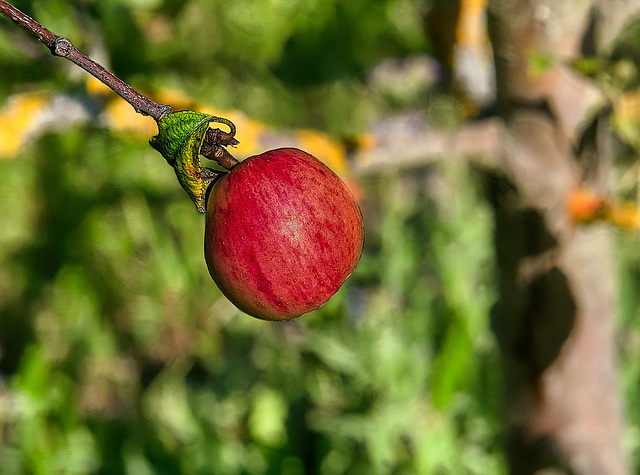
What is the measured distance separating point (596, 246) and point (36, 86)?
0.89 meters

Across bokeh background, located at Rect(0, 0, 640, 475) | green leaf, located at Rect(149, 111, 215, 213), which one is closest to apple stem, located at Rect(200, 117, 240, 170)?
green leaf, located at Rect(149, 111, 215, 213)

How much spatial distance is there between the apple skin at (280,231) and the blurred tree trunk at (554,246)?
1.64 feet

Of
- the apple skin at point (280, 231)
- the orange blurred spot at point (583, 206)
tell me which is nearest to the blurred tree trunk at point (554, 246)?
the orange blurred spot at point (583, 206)

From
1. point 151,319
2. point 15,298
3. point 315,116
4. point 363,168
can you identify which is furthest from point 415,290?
point 15,298

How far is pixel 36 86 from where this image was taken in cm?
120

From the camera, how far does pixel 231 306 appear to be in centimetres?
176

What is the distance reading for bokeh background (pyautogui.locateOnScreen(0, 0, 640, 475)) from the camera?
128 centimetres

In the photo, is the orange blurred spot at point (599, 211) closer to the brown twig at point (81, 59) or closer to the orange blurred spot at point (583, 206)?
the orange blurred spot at point (583, 206)

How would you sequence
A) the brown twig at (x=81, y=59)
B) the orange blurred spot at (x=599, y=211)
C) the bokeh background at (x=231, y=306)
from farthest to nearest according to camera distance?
the bokeh background at (x=231, y=306)
the orange blurred spot at (x=599, y=211)
the brown twig at (x=81, y=59)

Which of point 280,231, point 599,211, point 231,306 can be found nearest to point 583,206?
point 599,211

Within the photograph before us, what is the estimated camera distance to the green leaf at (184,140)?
0.29m

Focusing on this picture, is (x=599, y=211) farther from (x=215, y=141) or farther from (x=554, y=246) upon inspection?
(x=215, y=141)

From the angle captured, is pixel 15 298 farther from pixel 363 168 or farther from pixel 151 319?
pixel 363 168

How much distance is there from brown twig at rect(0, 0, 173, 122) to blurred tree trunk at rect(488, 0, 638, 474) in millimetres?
575
